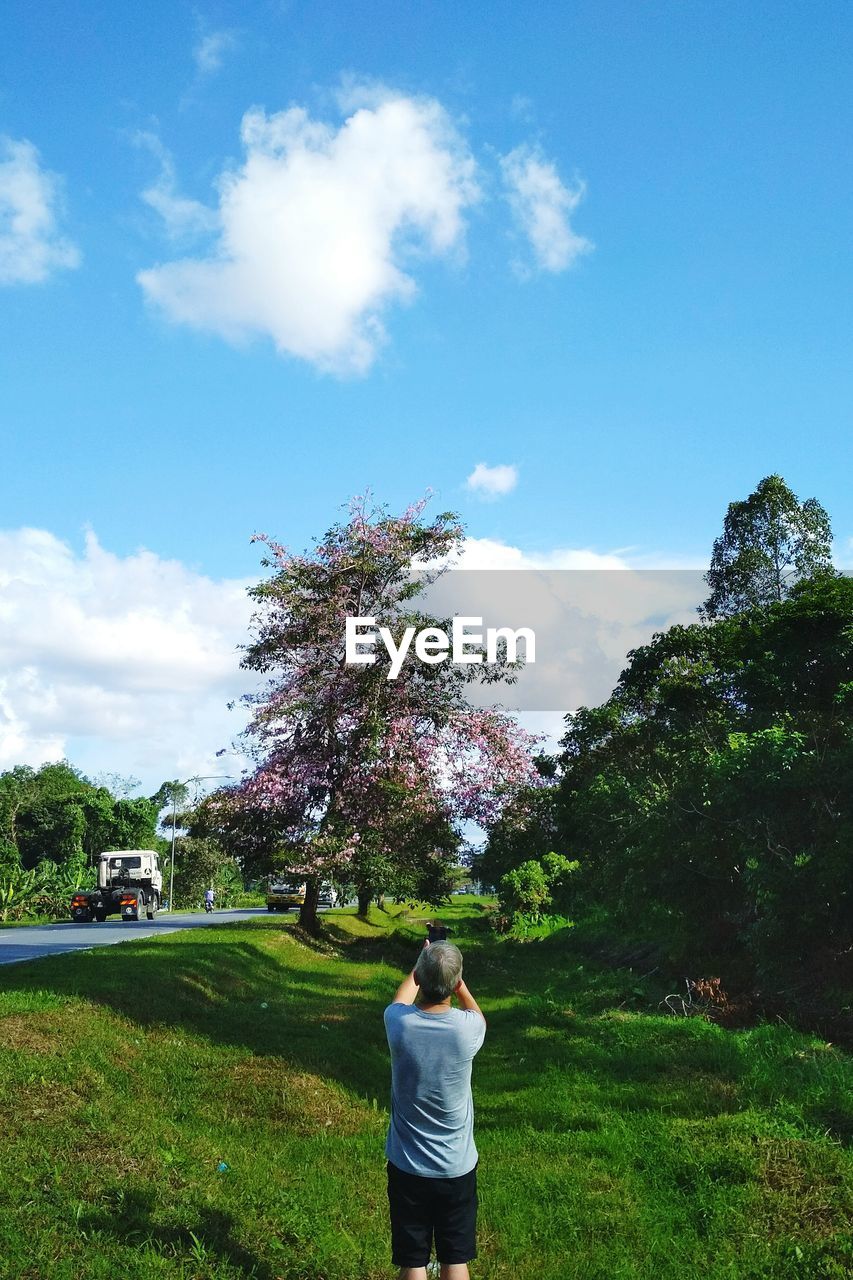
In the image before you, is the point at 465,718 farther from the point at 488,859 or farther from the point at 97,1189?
the point at 488,859

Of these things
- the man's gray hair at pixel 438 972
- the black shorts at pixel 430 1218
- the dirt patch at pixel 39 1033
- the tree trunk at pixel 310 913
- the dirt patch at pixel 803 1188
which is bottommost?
the tree trunk at pixel 310 913

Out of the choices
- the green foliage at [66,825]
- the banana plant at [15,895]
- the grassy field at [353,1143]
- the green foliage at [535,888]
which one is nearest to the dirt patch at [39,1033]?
the grassy field at [353,1143]

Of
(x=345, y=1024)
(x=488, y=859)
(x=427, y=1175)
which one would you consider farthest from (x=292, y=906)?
(x=427, y=1175)

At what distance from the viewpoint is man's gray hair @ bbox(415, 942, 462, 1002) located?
17.6 feet

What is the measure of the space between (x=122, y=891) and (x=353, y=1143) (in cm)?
4013

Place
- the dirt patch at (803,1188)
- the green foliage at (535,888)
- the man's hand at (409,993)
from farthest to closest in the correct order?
the green foliage at (535,888) → the dirt patch at (803,1188) → the man's hand at (409,993)

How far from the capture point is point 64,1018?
41.7ft

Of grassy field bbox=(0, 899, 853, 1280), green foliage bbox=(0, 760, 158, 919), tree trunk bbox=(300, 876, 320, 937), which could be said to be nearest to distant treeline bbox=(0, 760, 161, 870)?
green foliage bbox=(0, 760, 158, 919)

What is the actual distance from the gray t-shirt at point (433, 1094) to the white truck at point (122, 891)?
43.9 meters

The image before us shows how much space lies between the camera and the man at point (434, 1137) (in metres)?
5.29

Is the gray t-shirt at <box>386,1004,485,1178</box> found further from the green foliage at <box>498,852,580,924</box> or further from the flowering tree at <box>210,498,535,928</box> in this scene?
the green foliage at <box>498,852,580,924</box>

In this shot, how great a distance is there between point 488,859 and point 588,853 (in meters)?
17.7

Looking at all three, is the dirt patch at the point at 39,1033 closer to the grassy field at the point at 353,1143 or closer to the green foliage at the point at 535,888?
the grassy field at the point at 353,1143

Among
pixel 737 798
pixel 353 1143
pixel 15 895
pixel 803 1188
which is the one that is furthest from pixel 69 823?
pixel 803 1188
